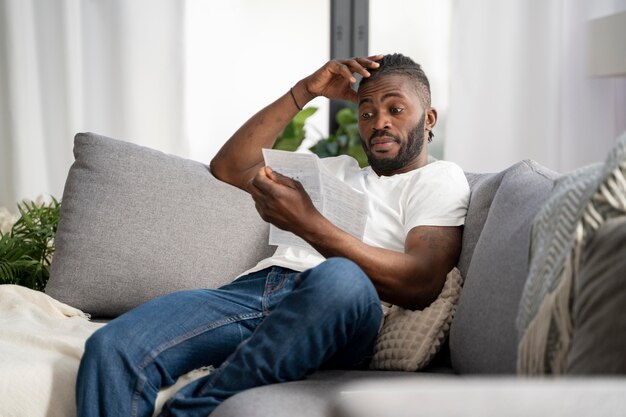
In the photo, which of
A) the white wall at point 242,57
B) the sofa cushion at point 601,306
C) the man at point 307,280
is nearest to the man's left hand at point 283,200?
the man at point 307,280

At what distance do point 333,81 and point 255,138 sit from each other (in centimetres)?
26

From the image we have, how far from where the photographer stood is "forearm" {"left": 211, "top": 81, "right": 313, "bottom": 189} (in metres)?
2.41

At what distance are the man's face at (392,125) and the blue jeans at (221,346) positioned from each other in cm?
56

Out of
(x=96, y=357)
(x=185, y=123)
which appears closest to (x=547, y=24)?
(x=185, y=123)

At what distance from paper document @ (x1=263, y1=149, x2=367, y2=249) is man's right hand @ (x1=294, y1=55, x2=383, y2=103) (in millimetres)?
446

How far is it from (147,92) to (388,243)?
2101 mm

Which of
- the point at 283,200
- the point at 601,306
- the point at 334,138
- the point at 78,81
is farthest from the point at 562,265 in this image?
the point at 78,81

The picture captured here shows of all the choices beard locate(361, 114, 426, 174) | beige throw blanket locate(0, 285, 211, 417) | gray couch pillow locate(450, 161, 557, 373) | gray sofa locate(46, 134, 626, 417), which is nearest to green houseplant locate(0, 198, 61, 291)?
gray sofa locate(46, 134, 626, 417)

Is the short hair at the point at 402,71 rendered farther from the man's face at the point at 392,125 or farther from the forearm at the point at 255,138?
the forearm at the point at 255,138

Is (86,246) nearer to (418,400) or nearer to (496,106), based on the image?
(418,400)

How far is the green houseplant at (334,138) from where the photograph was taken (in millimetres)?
3781

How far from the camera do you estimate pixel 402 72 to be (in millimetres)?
2242

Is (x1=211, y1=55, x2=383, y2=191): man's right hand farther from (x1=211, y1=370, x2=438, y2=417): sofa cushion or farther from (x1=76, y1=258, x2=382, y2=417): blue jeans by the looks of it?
(x1=211, y1=370, x2=438, y2=417): sofa cushion

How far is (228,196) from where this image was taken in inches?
96.2
